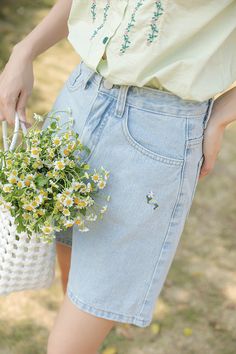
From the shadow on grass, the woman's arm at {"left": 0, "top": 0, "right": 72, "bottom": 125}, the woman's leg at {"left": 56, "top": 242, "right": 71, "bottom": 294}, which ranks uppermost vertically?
the woman's arm at {"left": 0, "top": 0, "right": 72, "bottom": 125}

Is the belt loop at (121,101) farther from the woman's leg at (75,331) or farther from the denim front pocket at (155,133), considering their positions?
the woman's leg at (75,331)

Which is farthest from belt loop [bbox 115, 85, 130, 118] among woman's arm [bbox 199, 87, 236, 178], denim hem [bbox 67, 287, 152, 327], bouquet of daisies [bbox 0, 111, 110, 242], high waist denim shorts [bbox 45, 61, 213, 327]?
denim hem [bbox 67, 287, 152, 327]

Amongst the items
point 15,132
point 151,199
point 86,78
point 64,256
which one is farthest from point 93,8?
point 64,256

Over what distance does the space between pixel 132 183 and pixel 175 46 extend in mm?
342

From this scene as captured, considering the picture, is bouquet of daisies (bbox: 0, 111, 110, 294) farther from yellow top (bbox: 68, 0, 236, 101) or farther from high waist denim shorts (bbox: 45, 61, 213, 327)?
yellow top (bbox: 68, 0, 236, 101)

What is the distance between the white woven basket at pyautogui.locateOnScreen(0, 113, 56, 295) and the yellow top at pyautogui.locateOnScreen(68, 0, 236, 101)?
1.29 ft

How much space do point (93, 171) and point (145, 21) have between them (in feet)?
1.28

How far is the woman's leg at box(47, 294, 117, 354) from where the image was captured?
1.74 m

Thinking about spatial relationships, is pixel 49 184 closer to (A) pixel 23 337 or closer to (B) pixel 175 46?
(B) pixel 175 46

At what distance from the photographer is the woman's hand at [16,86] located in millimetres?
1852

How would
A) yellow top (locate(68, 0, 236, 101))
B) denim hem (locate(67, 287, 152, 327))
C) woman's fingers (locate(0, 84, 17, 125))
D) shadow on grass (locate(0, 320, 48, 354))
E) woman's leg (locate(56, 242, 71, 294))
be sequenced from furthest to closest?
shadow on grass (locate(0, 320, 48, 354))
woman's leg (locate(56, 242, 71, 294))
woman's fingers (locate(0, 84, 17, 125))
denim hem (locate(67, 287, 152, 327))
yellow top (locate(68, 0, 236, 101))

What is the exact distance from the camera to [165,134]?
1.58 metres

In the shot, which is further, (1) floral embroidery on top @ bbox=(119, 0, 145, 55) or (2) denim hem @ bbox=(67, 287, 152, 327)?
(2) denim hem @ bbox=(67, 287, 152, 327)

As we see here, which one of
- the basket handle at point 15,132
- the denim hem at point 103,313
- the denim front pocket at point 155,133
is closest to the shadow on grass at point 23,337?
the denim hem at point 103,313
